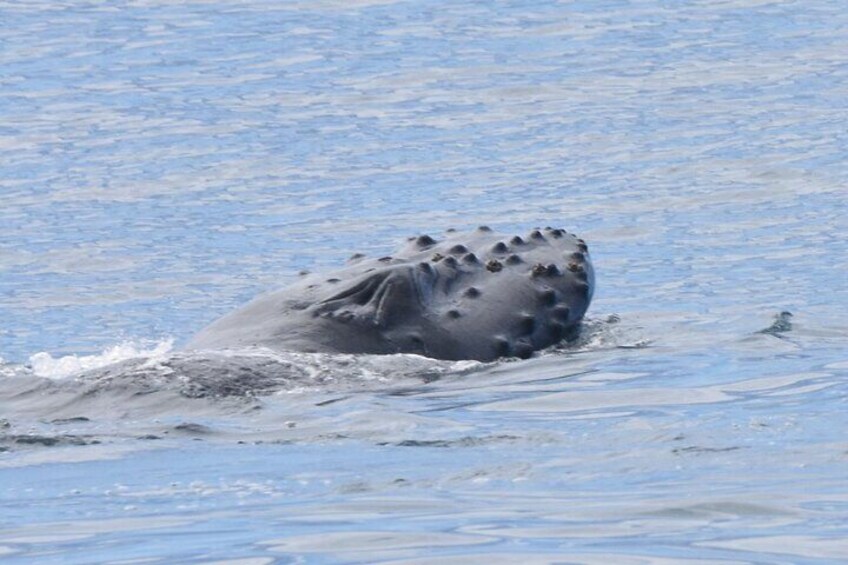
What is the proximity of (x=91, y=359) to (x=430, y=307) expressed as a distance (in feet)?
6.87

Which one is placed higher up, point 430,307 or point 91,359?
point 430,307

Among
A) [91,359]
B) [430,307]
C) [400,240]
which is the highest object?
[430,307]

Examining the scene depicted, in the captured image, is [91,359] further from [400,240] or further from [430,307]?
[400,240]

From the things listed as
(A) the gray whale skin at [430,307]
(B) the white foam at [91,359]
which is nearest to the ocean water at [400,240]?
(B) the white foam at [91,359]

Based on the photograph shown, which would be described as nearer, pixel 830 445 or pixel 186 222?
pixel 830 445

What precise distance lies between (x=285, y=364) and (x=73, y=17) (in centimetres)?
1926

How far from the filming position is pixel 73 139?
2145cm

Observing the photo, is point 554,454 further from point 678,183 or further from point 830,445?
point 678,183

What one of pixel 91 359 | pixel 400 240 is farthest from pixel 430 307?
pixel 400 240

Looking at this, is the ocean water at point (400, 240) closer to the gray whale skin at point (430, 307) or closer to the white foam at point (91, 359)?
the white foam at point (91, 359)

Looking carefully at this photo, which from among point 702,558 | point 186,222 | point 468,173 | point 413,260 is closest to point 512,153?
point 468,173

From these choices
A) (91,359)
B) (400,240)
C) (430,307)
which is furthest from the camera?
(400,240)

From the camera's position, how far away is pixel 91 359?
463 inches

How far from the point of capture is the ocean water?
25.0 feet
